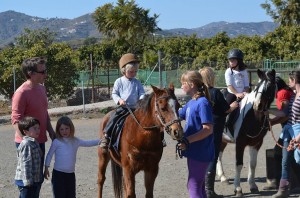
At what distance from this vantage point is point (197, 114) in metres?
5.65

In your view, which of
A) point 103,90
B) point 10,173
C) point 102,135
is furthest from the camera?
point 103,90

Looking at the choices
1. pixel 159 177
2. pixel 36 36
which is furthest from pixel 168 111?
pixel 36 36

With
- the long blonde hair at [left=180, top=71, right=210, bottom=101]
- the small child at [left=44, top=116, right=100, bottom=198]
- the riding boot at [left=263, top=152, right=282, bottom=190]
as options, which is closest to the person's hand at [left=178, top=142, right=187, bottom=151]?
the long blonde hair at [left=180, top=71, right=210, bottom=101]

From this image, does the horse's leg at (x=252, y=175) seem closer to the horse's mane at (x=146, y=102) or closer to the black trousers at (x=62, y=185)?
the horse's mane at (x=146, y=102)

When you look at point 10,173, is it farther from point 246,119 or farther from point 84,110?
point 84,110

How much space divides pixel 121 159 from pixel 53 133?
1.04 metres

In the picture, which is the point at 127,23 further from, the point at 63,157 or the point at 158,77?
the point at 63,157

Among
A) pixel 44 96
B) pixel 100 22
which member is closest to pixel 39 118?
pixel 44 96

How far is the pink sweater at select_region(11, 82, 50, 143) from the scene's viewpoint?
566 cm

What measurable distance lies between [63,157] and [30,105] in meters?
0.72

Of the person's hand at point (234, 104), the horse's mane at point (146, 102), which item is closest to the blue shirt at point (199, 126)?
the horse's mane at point (146, 102)

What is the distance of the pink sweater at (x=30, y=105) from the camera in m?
5.66

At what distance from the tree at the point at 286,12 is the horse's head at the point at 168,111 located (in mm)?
47763

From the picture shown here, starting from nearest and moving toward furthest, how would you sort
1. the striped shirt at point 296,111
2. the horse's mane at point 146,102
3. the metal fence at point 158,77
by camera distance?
the horse's mane at point 146,102, the striped shirt at point 296,111, the metal fence at point 158,77
